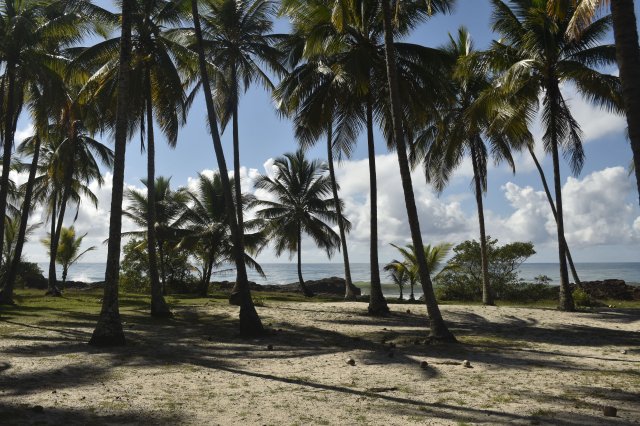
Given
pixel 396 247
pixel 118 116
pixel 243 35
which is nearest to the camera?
pixel 118 116

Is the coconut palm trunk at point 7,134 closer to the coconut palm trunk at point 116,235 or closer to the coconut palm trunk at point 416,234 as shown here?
the coconut palm trunk at point 116,235

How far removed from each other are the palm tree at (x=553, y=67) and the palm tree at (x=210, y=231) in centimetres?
1627

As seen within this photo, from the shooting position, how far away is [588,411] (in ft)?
18.2

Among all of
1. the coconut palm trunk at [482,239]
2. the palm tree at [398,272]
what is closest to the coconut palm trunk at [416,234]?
the coconut palm trunk at [482,239]

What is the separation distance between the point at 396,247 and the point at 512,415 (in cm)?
2158

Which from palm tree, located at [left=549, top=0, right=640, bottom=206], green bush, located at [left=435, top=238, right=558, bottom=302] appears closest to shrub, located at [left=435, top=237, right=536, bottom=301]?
green bush, located at [left=435, top=238, right=558, bottom=302]

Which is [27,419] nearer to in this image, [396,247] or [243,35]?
[243,35]

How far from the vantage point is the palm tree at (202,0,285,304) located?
1823 cm

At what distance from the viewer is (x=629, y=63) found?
6.01 metres

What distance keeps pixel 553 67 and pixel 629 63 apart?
473 inches

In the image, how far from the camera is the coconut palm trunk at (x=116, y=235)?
399 inches

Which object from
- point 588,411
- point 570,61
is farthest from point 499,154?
point 588,411

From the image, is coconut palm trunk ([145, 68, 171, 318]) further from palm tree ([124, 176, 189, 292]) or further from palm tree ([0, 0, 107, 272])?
palm tree ([124, 176, 189, 292])

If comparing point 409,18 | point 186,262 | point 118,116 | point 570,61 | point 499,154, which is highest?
point 409,18
